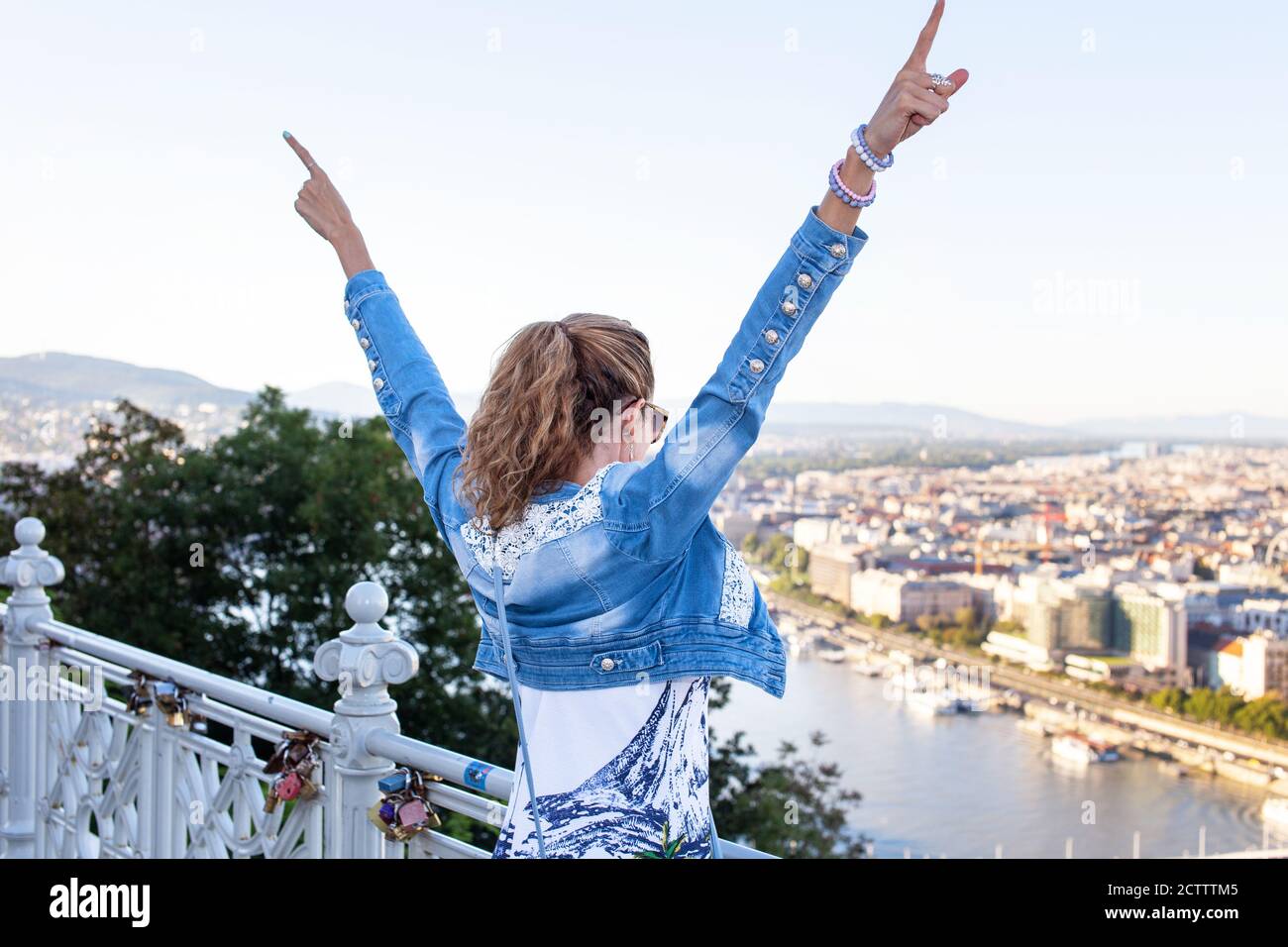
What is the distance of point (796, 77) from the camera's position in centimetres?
3644

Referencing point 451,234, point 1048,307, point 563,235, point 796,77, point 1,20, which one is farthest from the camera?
point 1048,307

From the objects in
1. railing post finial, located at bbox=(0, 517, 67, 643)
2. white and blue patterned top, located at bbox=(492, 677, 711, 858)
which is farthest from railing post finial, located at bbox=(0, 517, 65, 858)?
white and blue patterned top, located at bbox=(492, 677, 711, 858)

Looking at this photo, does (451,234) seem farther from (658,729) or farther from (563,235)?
(658,729)

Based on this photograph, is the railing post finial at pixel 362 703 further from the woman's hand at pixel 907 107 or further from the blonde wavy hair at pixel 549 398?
the woman's hand at pixel 907 107

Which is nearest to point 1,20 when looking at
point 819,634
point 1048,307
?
point 819,634

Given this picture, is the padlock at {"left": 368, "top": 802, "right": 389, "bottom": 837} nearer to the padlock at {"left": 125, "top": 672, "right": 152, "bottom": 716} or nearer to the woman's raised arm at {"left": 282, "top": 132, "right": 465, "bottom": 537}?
the woman's raised arm at {"left": 282, "top": 132, "right": 465, "bottom": 537}

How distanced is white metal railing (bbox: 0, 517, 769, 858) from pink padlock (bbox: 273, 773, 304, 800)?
0.04 metres

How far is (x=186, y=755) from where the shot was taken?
7.97 ft

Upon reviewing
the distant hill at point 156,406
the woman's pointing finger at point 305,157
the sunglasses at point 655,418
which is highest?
the distant hill at point 156,406

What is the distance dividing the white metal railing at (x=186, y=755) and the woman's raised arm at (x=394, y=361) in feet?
1.34

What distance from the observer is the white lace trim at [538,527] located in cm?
100

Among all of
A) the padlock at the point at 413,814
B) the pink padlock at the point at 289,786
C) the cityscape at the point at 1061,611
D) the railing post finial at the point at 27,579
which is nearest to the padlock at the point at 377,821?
the padlock at the point at 413,814

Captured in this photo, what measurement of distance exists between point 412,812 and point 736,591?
2.97 ft
